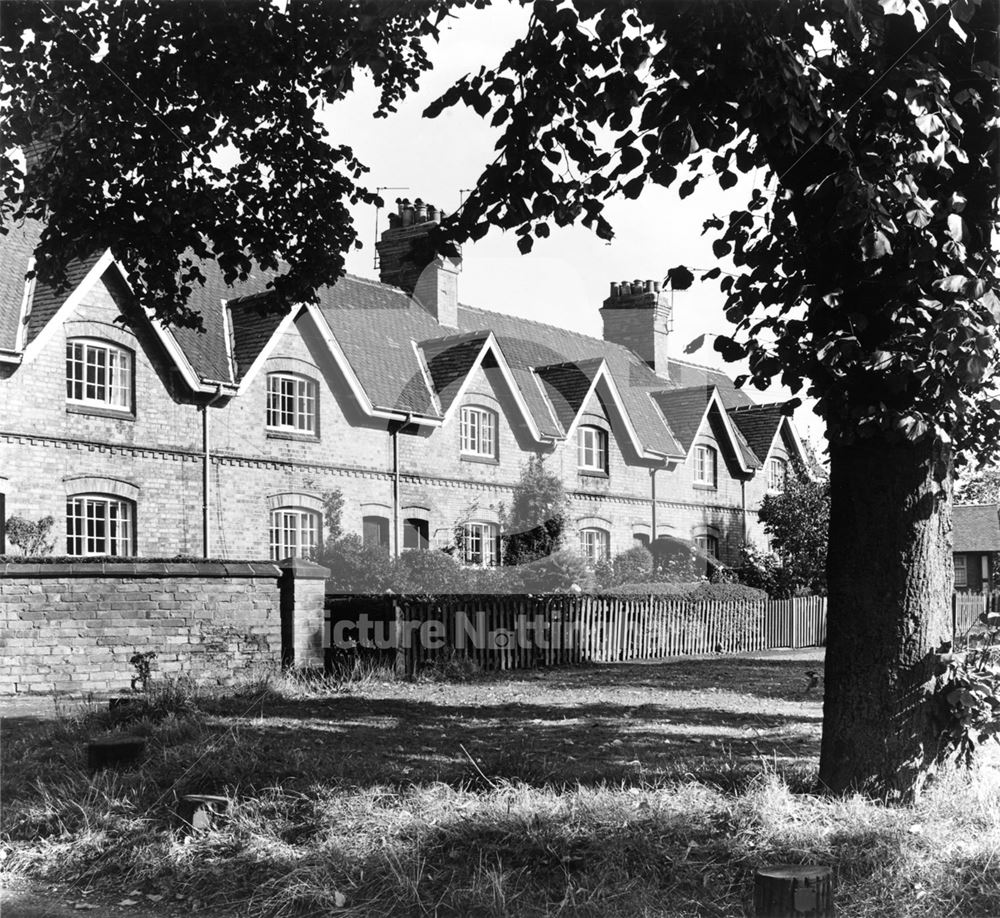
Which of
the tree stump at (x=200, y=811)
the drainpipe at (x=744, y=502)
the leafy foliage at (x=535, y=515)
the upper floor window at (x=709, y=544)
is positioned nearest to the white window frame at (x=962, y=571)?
the drainpipe at (x=744, y=502)

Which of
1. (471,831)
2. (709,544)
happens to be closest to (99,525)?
(471,831)

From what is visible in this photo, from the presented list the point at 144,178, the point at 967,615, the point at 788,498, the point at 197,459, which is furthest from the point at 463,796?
the point at 967,615

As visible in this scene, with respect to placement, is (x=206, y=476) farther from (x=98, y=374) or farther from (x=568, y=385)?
(x=568, y=385)

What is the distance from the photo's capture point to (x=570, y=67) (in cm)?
752

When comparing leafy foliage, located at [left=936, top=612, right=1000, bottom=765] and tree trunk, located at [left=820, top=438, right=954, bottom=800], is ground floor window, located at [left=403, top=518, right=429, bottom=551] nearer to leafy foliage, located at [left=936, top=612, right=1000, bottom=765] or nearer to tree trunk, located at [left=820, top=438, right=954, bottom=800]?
tree trunk, located at [left=820, top=438, right=954, bottom=800]

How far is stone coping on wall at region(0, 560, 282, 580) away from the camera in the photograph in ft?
46.0

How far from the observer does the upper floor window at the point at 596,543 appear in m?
32.8

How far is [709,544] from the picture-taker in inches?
1505

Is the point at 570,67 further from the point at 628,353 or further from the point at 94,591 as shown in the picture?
the point at 628,353

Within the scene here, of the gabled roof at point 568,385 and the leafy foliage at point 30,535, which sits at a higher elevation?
the gabled roof at point 568,385

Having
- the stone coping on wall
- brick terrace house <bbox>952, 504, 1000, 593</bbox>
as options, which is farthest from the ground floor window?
brick terrace house <bbox>952, 504, 1000, 593</bbox>

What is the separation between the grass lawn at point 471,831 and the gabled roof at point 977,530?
48820 mm

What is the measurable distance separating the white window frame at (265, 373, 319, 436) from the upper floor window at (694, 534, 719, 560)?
16425 mm

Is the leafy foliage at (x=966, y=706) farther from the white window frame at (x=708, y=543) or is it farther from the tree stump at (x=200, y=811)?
the white window frame at (x=708, y=543)
